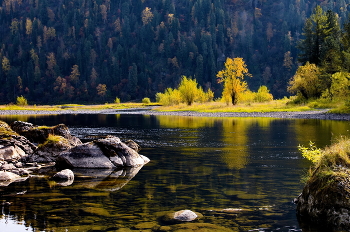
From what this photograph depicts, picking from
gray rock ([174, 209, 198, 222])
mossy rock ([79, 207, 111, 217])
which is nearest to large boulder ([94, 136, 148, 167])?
mossy rock ([79, 207, 111, 217])

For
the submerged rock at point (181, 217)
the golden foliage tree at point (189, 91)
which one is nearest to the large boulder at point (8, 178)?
the submerged rock at point (181, 217)

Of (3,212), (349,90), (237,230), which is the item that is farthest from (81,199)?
(349,90)

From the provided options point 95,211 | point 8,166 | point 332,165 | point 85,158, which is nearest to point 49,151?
point 85,158

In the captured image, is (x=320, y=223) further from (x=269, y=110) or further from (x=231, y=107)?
(x=231, y=107)

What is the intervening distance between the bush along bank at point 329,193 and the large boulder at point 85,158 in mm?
14079

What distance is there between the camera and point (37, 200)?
17.1m

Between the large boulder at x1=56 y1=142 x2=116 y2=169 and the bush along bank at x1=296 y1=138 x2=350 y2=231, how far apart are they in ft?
46.2

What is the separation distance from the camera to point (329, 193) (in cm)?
1324

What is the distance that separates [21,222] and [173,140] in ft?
91.0

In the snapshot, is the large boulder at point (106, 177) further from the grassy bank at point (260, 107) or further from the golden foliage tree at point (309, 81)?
the golden foliage tree at point (309, 81)

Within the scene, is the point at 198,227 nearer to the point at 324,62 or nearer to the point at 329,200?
the point at 329,200

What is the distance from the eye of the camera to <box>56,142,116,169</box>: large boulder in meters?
25.7

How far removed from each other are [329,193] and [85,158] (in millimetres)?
16506

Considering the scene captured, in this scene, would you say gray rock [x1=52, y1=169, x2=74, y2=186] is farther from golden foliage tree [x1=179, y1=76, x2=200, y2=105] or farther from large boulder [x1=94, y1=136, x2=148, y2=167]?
golden foliage tree [x1=179, y1=76, x2=200, y2=105]
